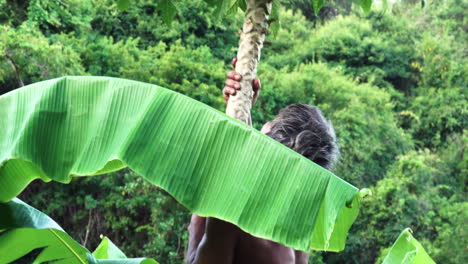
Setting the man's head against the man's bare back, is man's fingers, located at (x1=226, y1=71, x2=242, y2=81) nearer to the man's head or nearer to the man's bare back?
the man's head

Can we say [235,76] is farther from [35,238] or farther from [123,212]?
[123,212]

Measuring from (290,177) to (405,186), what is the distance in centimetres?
874

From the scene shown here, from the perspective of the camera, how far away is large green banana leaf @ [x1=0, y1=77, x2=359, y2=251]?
1.49 m

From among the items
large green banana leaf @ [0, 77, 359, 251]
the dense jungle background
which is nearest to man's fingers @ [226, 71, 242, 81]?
large green banana leaf @ [0, 77, 359, 251]

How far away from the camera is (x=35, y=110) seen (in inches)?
66.1

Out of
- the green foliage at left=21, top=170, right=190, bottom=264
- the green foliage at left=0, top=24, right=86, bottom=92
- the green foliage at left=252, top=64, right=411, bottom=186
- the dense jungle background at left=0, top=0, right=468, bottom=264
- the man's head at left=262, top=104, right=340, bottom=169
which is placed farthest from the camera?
the green foliage at left=252, top=64, right=411, bottom=186

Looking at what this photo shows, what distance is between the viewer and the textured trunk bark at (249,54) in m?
2.00

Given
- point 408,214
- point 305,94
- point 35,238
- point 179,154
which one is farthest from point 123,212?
point 179,154

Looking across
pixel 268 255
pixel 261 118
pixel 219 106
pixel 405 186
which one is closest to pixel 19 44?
pixel 219 106

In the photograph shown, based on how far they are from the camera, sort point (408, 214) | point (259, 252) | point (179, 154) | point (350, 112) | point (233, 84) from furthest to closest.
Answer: point (350, 112), point (408, 214), point (233, 84), point (259, 252), point (179, 154)

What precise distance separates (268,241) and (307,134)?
343mm

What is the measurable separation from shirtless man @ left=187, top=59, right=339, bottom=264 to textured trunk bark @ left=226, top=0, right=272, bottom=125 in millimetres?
30

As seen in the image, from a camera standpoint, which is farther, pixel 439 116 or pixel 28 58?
pixel 439 116

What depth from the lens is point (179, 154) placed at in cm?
157
